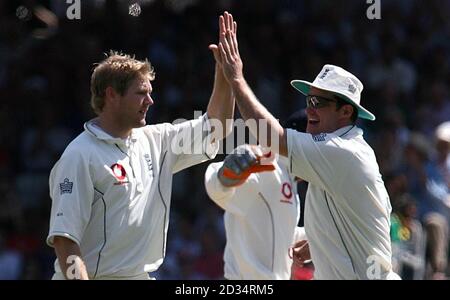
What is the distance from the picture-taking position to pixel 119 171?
7.27m

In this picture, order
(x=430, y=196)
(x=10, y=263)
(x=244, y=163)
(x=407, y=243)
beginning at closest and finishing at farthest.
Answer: (x=244, y=163)
(x=407, y=243)
(x=10, y=263)
(x=430, y=196)

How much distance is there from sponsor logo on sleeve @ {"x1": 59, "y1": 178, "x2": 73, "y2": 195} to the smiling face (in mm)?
1488

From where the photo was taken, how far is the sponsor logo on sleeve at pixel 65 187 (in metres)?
7.09

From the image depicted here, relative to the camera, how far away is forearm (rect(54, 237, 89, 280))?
22.6 ft

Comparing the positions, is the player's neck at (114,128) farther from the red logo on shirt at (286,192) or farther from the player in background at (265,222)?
the red logo on shirt at (286,192)

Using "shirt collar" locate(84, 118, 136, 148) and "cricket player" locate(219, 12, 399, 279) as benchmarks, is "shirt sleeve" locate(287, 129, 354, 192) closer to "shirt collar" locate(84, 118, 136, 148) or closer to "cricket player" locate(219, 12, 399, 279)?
"cricket player" locate(219, 12, 399, 279)

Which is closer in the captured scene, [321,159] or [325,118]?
[321,159]

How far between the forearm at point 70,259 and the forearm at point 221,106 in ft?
4.11

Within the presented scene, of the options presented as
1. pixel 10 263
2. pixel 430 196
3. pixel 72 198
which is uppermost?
pixel 72 198

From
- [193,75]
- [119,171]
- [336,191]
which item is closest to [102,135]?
[119,171]

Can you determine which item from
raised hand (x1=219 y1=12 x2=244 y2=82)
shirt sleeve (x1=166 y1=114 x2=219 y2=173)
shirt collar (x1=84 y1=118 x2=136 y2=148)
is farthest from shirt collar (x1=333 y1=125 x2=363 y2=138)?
shirt collar (x1=84 y1=118 x2=136 y2=148)

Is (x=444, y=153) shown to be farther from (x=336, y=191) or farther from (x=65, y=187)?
(x=65, y=187)

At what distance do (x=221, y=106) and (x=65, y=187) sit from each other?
1157 mm

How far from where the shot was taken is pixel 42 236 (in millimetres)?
13766
